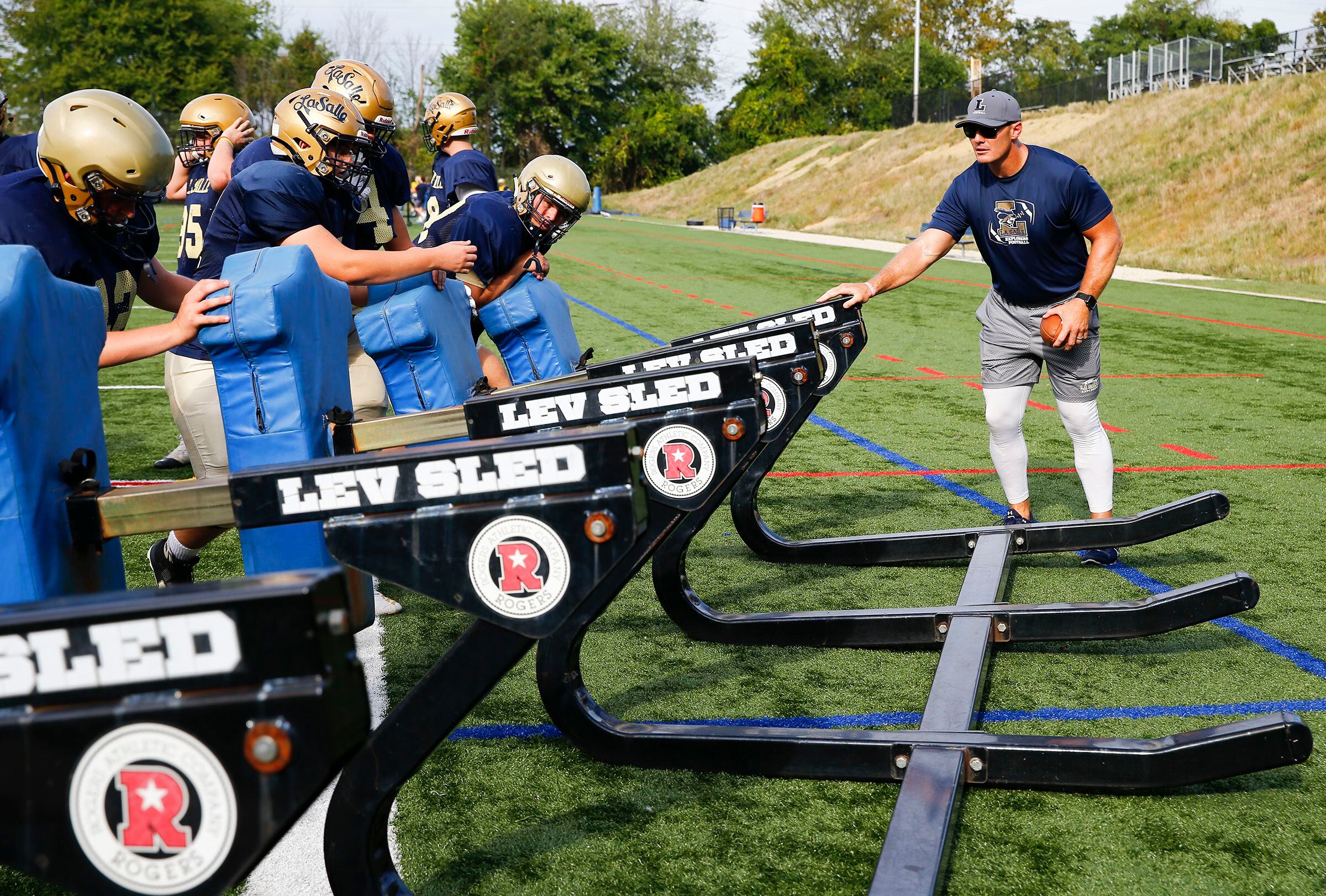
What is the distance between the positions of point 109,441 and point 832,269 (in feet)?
52.5

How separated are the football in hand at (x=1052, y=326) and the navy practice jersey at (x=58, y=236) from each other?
3425 mm

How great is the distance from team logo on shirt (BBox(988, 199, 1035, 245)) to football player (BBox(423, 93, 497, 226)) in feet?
12.0

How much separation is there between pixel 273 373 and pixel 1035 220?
3297 millimetres

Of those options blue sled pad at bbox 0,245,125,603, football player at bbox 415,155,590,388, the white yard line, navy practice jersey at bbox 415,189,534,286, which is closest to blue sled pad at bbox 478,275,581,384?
football player at bbox 415,155,590,388

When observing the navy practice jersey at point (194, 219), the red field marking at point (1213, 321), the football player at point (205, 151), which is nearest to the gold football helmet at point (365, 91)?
the navy practice jersey at point (194, 219)

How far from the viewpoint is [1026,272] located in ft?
16.0

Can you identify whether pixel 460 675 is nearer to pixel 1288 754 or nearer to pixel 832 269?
pixel 1288 754

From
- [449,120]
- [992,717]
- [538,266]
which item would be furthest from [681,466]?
[449,120]

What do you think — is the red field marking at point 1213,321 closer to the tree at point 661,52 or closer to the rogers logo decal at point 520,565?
the rogers logo decal at point 520,565

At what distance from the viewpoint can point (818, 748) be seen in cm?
293

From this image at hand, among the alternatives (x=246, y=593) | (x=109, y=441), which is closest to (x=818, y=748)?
(x=246, y=593)

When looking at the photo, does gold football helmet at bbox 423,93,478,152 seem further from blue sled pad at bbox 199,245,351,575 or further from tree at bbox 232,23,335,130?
tree at bbox 232,23,335,130

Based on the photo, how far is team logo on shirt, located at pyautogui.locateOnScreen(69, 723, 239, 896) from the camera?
4.88 ft

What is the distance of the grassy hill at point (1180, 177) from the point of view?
21.7 m
